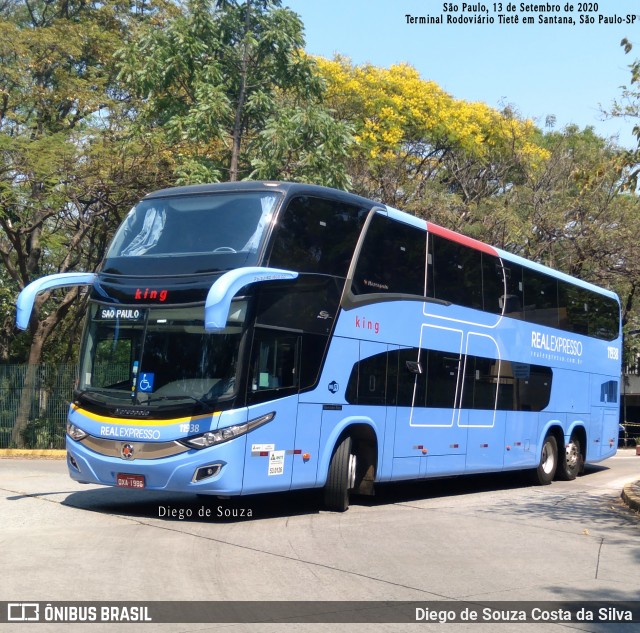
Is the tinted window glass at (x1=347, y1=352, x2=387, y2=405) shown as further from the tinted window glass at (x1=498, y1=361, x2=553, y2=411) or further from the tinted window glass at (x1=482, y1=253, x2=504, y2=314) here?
the tinted window glass at (x1=498, y1=361, x2=553, y2=411)

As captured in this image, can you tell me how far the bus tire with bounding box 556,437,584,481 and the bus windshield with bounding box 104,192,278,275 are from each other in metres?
10.9

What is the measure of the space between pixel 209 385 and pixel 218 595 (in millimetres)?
3782

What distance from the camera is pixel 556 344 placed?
18.7 metres

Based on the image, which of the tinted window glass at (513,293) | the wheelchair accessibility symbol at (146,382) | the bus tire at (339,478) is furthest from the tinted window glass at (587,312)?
the wheelchair accessibility symbol at (146,382)

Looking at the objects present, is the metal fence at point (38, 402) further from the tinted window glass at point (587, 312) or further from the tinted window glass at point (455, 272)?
the tinted window glass at point (587, 312)

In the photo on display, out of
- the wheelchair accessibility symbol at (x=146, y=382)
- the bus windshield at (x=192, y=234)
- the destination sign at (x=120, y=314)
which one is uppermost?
the bus windshield at (x=192, y=234)

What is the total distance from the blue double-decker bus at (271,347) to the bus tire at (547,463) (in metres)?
3.73

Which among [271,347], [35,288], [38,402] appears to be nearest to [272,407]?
[271,347]

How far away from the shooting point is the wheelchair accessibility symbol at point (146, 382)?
10766 millimetres

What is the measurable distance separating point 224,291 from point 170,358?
146cm

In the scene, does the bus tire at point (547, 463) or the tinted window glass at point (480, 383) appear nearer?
the tinted window glass at point (480, 383)

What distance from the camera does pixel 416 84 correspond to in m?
35.7

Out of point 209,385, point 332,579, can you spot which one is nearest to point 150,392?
point 209,385

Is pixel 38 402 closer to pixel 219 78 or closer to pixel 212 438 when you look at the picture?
pixel 219 78
